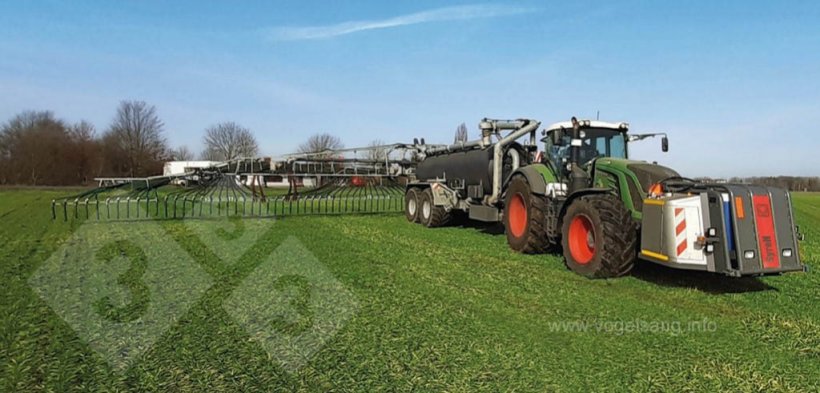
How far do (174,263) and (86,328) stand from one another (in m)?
3.30

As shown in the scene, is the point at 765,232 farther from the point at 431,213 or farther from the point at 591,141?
the point at 431,213

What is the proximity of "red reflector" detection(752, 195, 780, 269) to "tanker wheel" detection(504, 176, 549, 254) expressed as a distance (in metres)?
3.21

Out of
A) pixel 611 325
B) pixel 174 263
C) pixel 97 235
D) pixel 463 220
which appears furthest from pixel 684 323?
pixel 97 235

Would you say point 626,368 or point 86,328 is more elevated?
point 86,328

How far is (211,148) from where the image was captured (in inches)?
2621

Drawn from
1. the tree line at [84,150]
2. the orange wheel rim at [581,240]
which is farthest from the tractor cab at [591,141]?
the tree line at [84,150]

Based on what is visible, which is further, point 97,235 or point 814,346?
point 97,235

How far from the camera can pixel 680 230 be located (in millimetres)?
5734

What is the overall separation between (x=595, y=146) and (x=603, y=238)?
2847 mm

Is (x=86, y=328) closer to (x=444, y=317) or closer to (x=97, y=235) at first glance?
(x=444, y=317)

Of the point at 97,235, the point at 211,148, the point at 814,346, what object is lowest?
the point at 814,346

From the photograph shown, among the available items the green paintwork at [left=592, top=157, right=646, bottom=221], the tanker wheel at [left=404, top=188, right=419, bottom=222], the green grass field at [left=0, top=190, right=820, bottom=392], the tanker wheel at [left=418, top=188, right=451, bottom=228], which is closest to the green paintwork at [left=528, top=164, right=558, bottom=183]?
the green paintwork at [left=592, top=157, right=646, bottom=221]

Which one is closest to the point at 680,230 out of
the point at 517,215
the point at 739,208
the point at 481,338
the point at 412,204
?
the point at 739,208

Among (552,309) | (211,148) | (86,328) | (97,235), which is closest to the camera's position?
(86,328)
